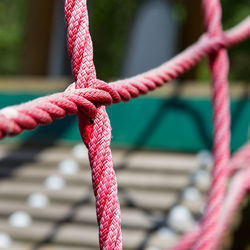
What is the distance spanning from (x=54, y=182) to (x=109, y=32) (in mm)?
6671

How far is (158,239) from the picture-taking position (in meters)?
0.97

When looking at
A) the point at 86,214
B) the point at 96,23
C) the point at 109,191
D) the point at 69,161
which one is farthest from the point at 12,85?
the point at 96,23

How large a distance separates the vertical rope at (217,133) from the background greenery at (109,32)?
169 inches

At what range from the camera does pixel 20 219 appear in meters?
1.10

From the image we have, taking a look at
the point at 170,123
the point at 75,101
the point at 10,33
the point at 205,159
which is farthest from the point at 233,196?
the point at 10,33

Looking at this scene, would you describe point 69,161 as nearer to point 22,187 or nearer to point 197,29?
point 22,187

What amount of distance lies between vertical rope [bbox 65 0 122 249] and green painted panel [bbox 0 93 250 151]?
869mm

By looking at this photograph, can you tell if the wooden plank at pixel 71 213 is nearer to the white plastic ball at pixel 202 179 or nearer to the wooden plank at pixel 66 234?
the wooden plank at pixel 66 234

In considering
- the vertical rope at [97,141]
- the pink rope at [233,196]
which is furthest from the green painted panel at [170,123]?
the vertical rope at [97,141]

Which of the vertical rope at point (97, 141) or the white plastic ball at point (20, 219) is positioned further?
the white plastic ball at point (20, 219)

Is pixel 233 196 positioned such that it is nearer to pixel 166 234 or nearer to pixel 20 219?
pixel 166 234

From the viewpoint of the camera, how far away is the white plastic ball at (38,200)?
3.82ft

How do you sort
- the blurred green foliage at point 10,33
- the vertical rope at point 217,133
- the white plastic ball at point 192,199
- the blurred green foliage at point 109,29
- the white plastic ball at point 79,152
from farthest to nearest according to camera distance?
the blurred green foliage at point 10,33
the blurred green foliage at point 109,29
the white plastic ball at point 79,152
the white plastic ball at point 192,199
the vertical rope at point 217,133

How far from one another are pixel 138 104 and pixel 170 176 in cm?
25
